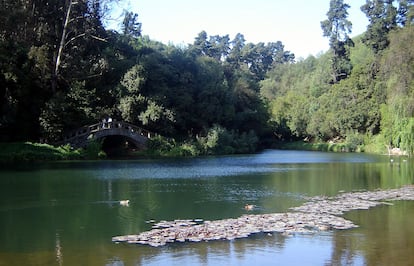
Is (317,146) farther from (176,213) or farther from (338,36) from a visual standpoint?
(176,213)

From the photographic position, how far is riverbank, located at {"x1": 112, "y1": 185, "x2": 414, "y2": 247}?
14461mm

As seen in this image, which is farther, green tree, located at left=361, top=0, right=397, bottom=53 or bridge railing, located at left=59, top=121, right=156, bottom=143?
green tree, located at left=361, top=0, right=397, bottom=53

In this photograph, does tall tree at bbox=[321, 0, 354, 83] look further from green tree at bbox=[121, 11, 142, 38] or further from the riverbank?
the riverbank

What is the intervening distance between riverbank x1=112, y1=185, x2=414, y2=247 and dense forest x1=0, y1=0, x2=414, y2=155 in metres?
31.1

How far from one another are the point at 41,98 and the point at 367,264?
42.3 metres

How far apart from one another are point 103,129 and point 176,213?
3165cm

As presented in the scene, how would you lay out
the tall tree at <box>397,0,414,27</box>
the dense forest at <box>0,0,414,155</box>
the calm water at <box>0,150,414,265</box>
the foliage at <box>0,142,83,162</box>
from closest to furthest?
the calm water at <box>0,150,414,265</box> < the foliage at <box>0,142,83,162</box> < the dense forest at <box>0,0,414,155</box> < the tall tree at <box>397,0,414,27</box>

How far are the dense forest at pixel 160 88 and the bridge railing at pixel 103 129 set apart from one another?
111 centimetres

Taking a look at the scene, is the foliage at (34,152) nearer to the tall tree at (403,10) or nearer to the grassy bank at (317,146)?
the grassy bank at (317,146)

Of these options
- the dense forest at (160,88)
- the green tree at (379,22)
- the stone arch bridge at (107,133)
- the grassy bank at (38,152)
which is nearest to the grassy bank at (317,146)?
the dense forest at (160,88)

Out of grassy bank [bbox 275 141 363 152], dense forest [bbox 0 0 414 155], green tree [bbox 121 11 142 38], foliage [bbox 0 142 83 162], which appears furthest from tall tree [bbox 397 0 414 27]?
foliage [bbox 0 142 83 162]

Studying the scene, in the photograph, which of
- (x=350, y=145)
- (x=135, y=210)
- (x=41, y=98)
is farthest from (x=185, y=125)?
(x=135, y=210)

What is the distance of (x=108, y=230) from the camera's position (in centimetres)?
1596

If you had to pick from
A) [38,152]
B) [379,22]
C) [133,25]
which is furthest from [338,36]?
[38,152]
